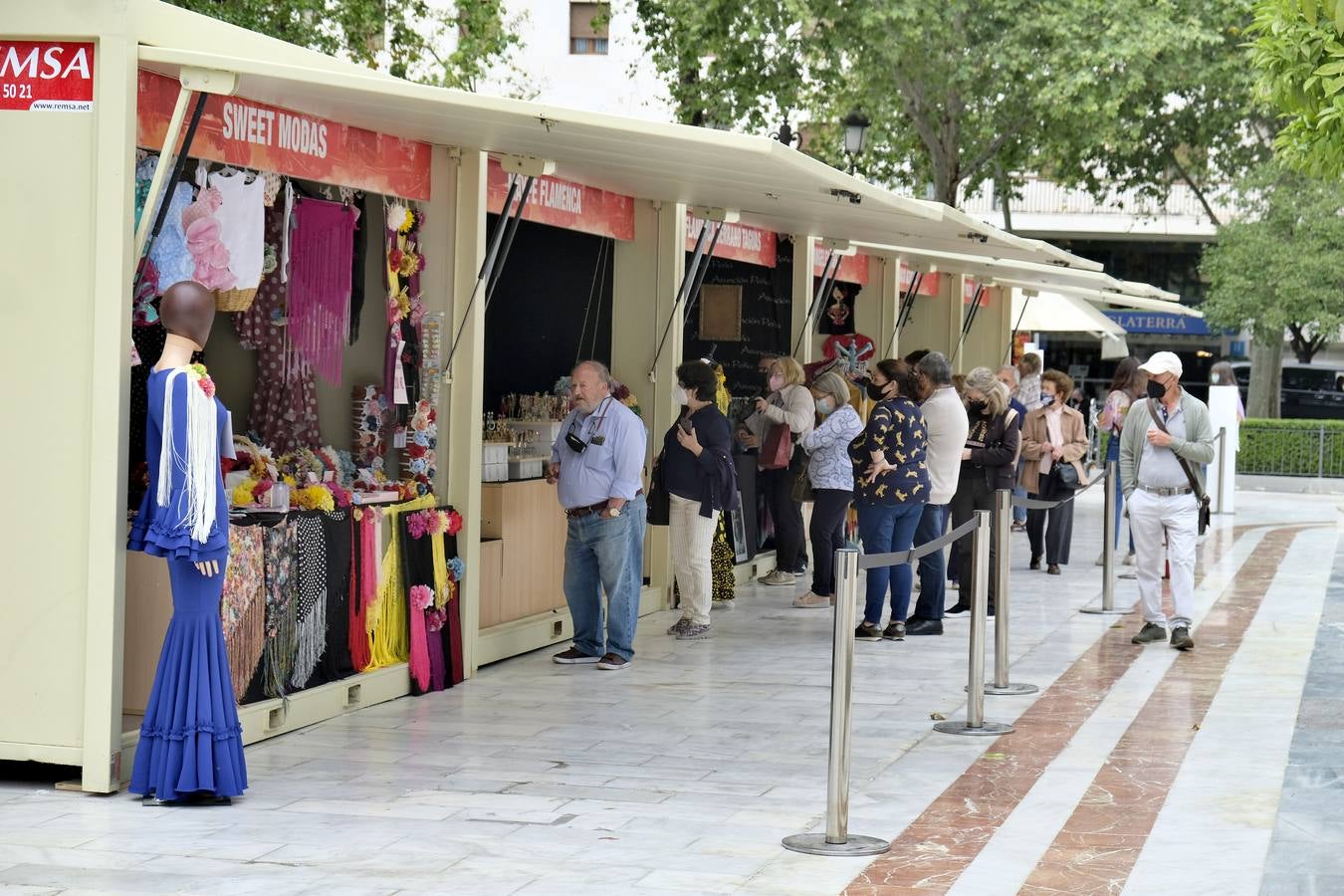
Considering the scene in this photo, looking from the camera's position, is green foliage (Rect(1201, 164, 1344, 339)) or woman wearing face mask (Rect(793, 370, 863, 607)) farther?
green foliage (Rect(1201, 164, 1344, 339))

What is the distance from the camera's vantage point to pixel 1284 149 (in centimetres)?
1037

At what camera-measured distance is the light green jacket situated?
10.3 m

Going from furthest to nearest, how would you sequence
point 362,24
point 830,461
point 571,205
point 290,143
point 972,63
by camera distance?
point 972,63
point 362,24
point 830,461
point 571,205
point 290,143

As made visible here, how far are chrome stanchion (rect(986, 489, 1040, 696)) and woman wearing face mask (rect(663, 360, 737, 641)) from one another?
197 cm

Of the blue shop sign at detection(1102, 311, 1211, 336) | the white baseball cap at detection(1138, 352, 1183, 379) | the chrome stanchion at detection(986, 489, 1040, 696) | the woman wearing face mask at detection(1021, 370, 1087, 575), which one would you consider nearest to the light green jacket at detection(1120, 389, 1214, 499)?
the white baseball cap at detection(1138, 352, 1183, 379)

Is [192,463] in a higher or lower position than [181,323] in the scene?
lower

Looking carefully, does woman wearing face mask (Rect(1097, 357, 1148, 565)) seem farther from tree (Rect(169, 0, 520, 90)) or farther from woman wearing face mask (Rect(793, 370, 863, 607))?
tree (Rect(169, 0, 520, 90))

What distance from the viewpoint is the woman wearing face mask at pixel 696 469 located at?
35.0ft

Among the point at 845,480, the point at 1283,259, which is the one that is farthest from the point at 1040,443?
the point at 1283,259

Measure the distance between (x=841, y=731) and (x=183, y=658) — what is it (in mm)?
2382

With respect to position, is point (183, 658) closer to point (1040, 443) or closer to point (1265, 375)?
point (1040, 443)

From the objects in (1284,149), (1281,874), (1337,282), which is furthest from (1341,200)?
(1281,874)

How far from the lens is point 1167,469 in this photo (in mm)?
10445

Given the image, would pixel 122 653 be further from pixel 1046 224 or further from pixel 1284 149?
pixel 1046 224
